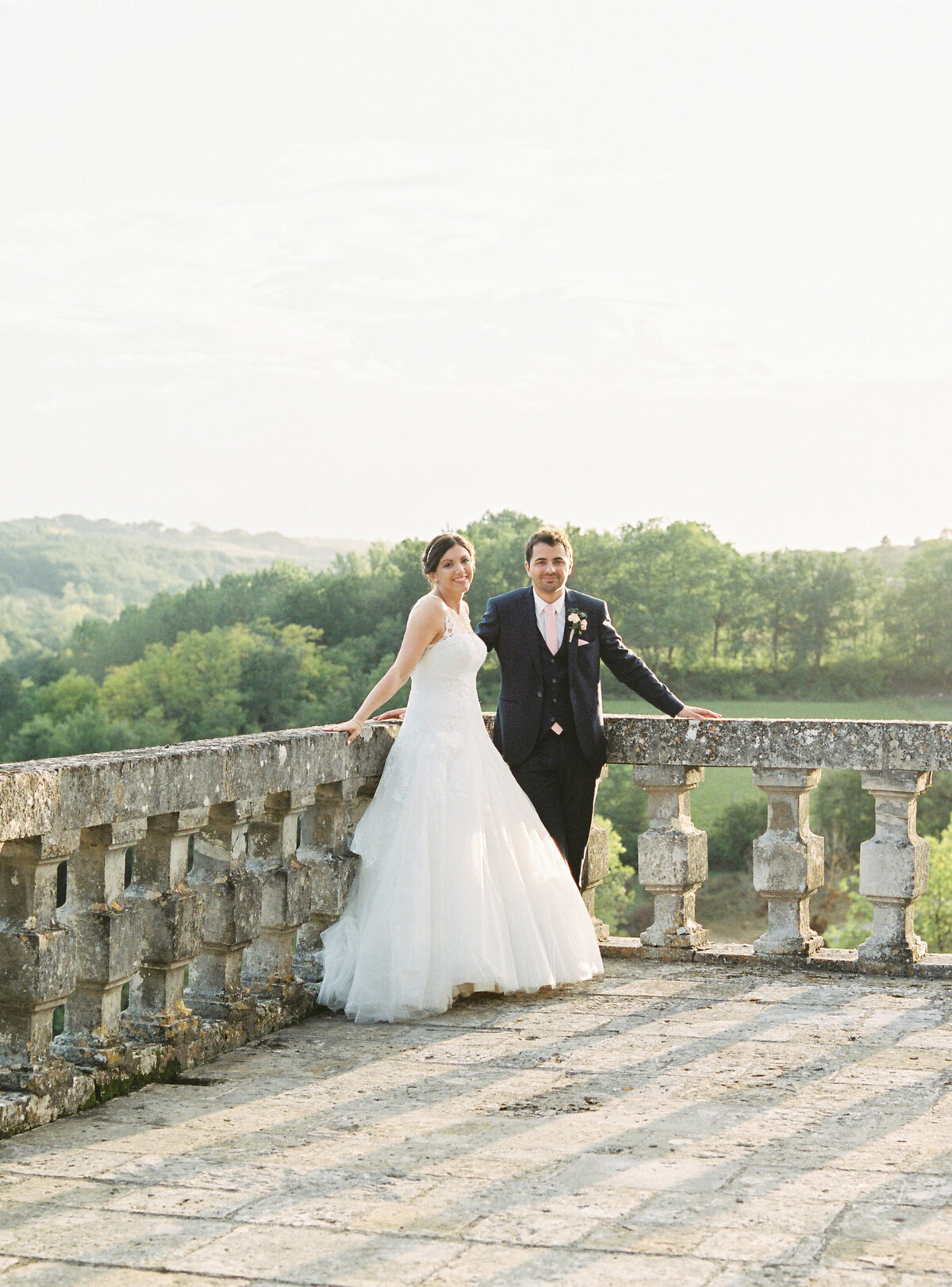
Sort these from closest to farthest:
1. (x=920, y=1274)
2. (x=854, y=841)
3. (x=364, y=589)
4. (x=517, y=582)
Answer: (x=920, y=1274) → (x=854, y=841) → (x=517, y=582) → (x=364, y=589)

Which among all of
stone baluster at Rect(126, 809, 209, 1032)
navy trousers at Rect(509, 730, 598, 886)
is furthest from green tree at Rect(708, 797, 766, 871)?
stone baluster at Rect(126, 809, 209, 1032)

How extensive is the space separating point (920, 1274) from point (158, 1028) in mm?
2242

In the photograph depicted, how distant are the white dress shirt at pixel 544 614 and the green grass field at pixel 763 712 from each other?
1596 inches

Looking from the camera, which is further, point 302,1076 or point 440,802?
point 440,802

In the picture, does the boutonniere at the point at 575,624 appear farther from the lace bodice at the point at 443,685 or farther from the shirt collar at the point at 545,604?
the lace bodice at the point at 443,685

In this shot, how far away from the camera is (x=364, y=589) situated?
6750 cm

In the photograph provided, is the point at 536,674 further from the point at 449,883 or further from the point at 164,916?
the point at 164,916

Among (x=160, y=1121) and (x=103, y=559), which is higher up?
(x=103, y=559)

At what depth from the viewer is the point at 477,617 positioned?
57.2m

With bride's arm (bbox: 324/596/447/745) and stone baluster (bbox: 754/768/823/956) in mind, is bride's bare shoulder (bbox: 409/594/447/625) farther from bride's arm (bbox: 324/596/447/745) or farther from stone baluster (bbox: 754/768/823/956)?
stone baluster (bbox: 754/768/823/956)

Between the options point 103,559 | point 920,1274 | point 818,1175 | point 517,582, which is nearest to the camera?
point 920,1274

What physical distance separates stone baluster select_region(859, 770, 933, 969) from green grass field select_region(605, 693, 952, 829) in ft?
133

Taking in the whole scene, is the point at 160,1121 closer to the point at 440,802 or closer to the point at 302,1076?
the point at 302,1076

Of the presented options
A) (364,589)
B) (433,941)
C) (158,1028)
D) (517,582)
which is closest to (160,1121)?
(158,1028)
